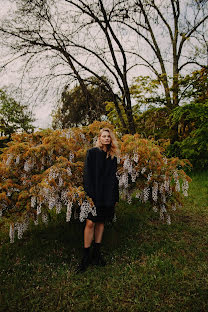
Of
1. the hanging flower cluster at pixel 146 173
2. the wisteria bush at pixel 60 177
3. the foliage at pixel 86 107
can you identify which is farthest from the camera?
the foliage at pixel 86 107

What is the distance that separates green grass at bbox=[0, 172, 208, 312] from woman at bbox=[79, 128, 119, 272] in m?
0.38

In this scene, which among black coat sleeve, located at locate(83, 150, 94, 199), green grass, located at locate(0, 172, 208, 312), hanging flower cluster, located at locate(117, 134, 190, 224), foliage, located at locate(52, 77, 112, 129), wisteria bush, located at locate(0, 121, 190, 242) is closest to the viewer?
green grass, located at locate(0, 172, 208, 312)

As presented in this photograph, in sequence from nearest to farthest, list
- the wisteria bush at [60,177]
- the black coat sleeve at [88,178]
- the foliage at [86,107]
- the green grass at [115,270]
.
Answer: the green grass at [115,270], the wisteria bush at [60,177], the black coat sleeve at [88,178], the foliage at [86,107]

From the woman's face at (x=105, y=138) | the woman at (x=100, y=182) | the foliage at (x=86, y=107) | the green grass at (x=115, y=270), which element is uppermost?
the foliage at (x=86, y=107)

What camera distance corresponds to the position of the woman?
304 centimetres

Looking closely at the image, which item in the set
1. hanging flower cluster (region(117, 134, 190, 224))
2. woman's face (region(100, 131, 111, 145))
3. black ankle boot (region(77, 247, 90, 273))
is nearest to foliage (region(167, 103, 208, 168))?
hanging flower cluster (region(117, 134, 190, 224))

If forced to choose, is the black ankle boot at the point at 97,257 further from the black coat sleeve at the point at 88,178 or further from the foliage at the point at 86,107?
the foliage at the point at 86,107

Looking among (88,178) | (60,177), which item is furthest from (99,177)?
(60,177)

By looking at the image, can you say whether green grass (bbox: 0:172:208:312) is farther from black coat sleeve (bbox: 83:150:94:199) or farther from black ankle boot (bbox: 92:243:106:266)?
black coat sleeve (bbox: 83:150:94:199)

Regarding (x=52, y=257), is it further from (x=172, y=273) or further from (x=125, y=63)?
(x=125, y=63)

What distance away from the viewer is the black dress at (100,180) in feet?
9.93

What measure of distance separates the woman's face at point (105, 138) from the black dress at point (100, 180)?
12 centimetres

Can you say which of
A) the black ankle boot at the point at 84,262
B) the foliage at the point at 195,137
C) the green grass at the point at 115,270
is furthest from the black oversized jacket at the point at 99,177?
the foliage at the point at 195,137

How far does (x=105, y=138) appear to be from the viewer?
3.16 meters
